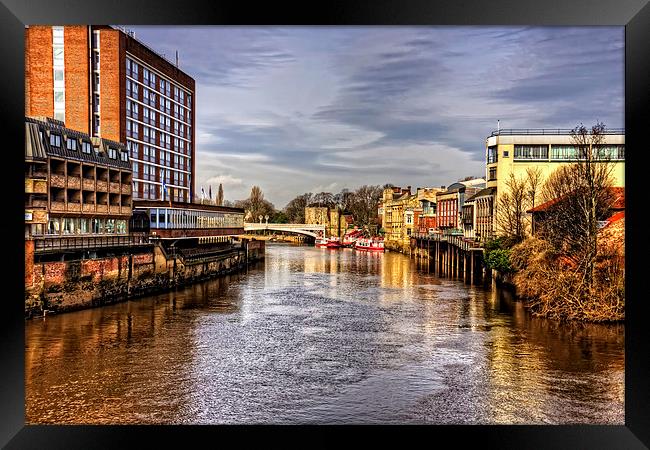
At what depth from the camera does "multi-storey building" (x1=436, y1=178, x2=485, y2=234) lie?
53.4m

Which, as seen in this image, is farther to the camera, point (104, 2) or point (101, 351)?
point (101, 351)

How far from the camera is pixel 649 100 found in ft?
18.5

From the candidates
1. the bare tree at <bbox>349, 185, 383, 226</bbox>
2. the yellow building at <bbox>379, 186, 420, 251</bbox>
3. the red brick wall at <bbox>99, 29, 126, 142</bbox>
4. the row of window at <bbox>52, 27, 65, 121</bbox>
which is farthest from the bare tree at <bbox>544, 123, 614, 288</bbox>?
the bare tree at <bbox>349, 185, 383, 226</bbox>

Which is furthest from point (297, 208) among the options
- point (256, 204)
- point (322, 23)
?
point (322, 23)

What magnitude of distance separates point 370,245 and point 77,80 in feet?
153

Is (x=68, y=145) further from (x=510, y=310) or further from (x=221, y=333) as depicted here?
(x=510, y=310)

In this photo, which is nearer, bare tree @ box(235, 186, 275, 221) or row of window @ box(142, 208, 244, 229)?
row of window @ box(142, 208, 244, 229)

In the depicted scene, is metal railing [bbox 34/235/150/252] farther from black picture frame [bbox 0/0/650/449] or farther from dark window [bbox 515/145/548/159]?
dark window [bbox 515/145/548/159]

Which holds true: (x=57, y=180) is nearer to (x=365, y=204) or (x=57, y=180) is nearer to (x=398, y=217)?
(x=398, y=217)

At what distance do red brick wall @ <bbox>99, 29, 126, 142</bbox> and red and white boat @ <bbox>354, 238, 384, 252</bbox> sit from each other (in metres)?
42.4

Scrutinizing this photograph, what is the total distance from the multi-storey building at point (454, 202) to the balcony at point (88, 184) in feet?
102

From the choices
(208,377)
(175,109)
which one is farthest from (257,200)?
(208,377)

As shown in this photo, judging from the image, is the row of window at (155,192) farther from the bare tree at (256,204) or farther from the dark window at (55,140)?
the bare tree at (256,204)

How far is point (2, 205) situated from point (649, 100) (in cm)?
636
